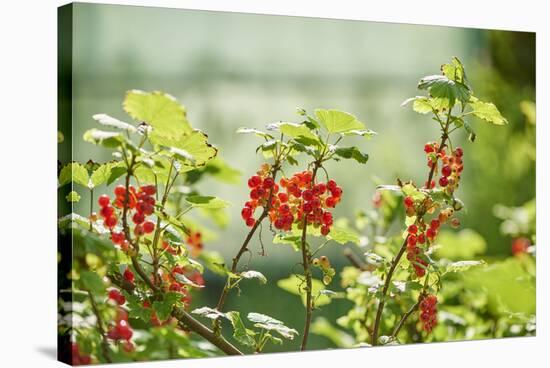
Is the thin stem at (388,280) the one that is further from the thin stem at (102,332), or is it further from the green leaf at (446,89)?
the thin stem at (102,332)

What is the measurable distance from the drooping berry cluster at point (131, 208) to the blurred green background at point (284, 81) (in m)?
0.28

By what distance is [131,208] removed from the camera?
117 inches

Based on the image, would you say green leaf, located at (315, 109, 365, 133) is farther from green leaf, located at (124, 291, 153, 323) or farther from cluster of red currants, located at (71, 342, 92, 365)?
cluster of red currants, located at (71, 342, 92, 365)

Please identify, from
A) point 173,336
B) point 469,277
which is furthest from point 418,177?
point 173,336

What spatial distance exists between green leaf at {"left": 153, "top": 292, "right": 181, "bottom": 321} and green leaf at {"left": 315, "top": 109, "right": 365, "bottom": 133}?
2.32 feet

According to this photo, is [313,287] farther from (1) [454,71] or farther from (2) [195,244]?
(1) [454,71]

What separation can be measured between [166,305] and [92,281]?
23 centimetres

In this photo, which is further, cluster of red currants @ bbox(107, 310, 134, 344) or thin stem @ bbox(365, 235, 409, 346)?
thin stem @ bbox(365, 235, 409, 346)

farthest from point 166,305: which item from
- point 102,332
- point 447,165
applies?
point 447,165

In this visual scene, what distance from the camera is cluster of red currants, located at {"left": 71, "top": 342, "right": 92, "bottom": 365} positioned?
125 inches

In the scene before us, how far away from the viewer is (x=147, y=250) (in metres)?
3.05

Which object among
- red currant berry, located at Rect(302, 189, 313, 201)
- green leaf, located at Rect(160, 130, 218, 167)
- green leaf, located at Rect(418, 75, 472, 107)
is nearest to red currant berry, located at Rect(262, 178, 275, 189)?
red currant berry, located at Rect(302, 189, 313, 201)

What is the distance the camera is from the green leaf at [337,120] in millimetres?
3174

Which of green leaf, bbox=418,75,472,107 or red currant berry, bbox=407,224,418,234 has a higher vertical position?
green leaf, bbox=418,75,472,107
